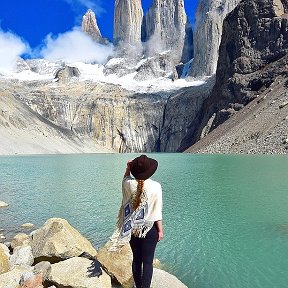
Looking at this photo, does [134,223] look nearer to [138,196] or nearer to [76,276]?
[138,196]

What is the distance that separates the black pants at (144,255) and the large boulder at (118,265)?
270 cm

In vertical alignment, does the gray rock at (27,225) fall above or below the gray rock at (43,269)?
below

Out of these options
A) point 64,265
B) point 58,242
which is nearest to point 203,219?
point 58,242

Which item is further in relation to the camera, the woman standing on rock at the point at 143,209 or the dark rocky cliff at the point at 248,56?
the dark rocky cliff at the point at 248,56

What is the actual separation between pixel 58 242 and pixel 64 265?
1646mm

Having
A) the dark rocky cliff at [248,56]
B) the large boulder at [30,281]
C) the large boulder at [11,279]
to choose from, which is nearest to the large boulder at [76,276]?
the large boulder at [30,281]

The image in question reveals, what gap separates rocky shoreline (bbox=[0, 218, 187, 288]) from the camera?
9.20 metres

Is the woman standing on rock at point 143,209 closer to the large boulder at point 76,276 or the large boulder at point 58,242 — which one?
the large boulder at point 76,276

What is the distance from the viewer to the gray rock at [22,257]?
435 inches

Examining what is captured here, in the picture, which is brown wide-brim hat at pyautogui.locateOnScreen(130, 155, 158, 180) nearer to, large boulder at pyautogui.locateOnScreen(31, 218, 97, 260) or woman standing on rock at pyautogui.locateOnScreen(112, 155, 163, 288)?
woman standing on rock at pyautogui.locateOnScreen(112, 155, 163, 288)

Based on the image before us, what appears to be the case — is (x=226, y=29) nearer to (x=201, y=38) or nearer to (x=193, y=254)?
(x=201, y=38)

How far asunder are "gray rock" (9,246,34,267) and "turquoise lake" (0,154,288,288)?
3602 millimetres

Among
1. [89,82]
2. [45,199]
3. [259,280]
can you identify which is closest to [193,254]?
[259,280]

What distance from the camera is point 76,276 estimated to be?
9.27 m
